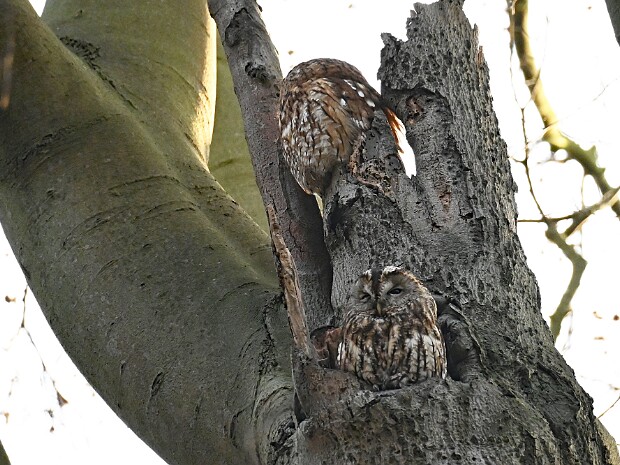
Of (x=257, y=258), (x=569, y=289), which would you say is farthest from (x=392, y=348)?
(x=569, y=289)

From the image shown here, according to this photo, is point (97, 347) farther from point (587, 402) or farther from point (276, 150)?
point (587, 402)

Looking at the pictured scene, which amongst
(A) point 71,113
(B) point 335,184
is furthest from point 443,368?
(A) point 71,113

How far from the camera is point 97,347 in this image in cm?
234

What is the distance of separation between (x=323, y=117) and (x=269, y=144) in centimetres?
25

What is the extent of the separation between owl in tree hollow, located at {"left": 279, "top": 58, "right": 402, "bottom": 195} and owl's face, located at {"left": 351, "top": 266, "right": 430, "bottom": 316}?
1.47ft

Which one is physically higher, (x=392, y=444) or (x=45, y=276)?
(x=45, y=276)

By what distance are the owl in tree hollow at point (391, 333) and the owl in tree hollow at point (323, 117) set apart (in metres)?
0.46

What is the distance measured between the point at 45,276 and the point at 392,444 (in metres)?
1.22

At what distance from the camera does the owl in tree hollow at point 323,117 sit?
2717mm

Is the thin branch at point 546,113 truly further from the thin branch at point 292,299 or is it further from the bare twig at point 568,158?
the thin branch at point 292,299

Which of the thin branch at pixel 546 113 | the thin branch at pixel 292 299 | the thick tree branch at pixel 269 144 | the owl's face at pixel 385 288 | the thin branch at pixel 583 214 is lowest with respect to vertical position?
the thin branch at pixel 292 299

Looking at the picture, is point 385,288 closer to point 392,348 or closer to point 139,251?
point 392,348

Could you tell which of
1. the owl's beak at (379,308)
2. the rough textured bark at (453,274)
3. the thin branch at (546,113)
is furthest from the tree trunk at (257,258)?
the thin branch at (546,113)

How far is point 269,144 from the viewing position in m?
2.80
